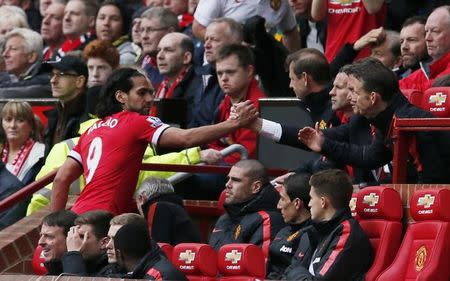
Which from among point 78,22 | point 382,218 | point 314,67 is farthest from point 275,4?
point 382,218

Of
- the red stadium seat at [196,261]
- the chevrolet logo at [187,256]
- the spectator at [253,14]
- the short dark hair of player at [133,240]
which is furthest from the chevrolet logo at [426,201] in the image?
the spectator at [253,14]

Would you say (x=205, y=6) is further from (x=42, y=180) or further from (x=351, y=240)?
(x=351, y=240)

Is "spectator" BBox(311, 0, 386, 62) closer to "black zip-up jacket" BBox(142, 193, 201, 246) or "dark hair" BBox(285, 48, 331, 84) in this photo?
"dark hair" BBox(285, 48, 331, 84)

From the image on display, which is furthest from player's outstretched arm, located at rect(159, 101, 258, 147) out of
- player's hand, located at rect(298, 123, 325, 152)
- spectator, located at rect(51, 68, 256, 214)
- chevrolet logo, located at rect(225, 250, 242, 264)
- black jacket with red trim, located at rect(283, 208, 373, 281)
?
black jacket with red trim, located at rect(283, 208, 373, 281)

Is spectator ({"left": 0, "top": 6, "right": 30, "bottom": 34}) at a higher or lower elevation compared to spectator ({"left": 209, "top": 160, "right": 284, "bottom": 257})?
higher

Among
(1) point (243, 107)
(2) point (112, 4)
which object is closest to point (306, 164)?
(1) point (243, 107)

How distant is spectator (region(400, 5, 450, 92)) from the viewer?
13.9m

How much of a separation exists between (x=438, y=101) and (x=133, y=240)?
261 cm

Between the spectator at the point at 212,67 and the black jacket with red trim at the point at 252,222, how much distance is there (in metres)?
2.85

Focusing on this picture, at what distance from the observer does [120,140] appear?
40.7ft

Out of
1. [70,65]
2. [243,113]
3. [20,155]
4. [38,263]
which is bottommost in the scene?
[38,263]

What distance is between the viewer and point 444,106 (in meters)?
11.9

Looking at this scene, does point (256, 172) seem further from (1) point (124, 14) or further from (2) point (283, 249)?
(1) point (124, 14)

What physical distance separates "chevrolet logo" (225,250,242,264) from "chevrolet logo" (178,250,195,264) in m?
0.32
